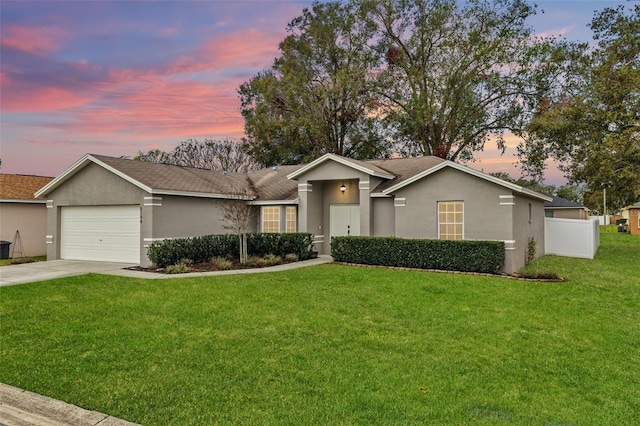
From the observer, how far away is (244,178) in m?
22.4

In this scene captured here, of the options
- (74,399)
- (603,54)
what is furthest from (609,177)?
(74,399)

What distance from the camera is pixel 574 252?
1852cm

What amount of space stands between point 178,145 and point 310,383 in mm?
39081

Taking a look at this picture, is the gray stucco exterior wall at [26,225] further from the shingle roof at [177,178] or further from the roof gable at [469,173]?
the roof gable at [469,173]

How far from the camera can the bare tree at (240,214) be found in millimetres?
15344

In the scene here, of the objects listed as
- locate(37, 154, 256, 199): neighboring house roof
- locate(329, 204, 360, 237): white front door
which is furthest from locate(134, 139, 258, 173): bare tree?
locate(329, 204, 360, 237): white front door

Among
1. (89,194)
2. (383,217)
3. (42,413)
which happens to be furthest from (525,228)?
(89,194)

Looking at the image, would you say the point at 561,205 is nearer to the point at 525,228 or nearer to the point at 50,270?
the point at 525,228

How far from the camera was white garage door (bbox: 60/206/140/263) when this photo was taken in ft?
51.6

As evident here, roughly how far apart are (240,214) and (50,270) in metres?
6.50

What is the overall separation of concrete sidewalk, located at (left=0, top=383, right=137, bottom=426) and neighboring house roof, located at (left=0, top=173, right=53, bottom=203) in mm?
16843

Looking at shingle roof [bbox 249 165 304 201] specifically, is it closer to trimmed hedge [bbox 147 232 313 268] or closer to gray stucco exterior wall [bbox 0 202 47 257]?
trimmed hedge [bbox 147 232 313 268]

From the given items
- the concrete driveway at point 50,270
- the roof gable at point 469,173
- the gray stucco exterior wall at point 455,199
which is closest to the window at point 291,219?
the roof gable at point 469,173

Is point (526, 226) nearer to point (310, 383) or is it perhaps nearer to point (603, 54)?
point (603, 54)
